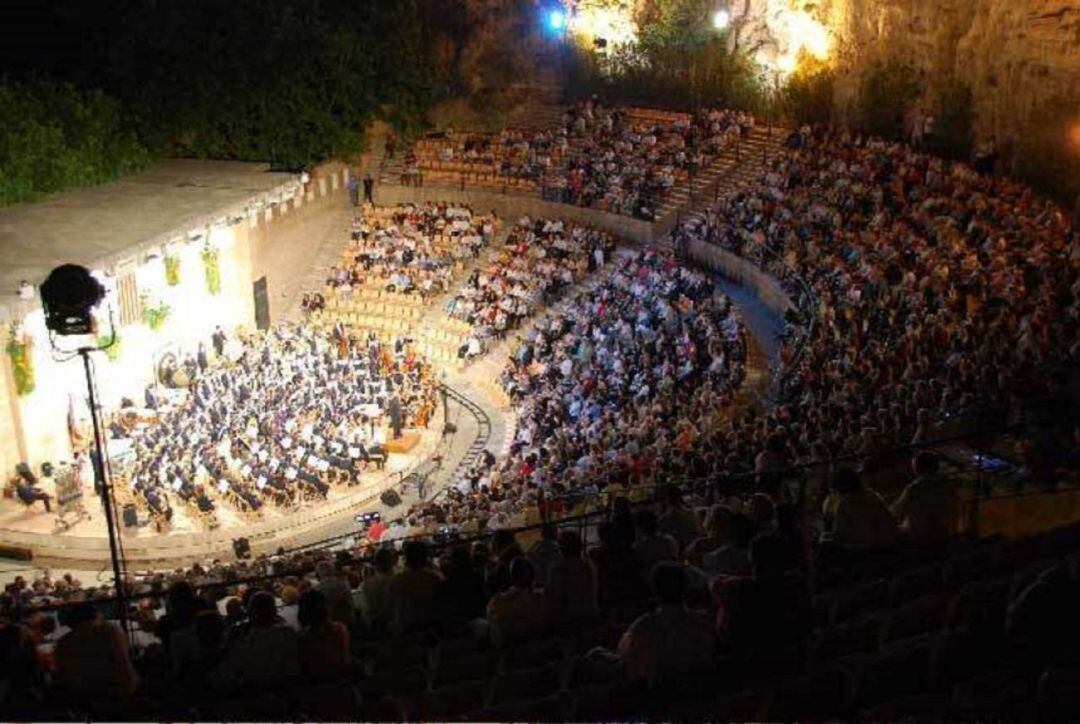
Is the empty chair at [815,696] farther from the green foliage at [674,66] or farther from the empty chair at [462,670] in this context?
the green foliage at [674,66]

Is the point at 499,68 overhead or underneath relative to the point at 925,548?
overhead

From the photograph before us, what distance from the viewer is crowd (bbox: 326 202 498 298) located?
30.6 m

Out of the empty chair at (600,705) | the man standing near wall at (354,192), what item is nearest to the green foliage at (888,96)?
the man standing near wall at (354,192)

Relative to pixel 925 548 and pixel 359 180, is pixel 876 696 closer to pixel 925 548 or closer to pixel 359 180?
pixel 925 548

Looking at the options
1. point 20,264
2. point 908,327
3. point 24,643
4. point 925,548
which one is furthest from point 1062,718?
point 20,264

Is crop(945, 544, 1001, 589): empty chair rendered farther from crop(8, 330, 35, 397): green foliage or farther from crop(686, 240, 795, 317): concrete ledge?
crop(8, 330, 35, 397): green foliage

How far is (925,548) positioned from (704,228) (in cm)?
1984

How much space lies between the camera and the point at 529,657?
714 cm

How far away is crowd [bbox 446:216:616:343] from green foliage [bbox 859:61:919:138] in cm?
697

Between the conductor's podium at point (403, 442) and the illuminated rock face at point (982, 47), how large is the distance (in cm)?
1357

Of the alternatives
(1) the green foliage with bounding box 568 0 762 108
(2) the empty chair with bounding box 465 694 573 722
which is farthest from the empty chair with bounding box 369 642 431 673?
(1) the green foliage with bounding box 568 0 762 108

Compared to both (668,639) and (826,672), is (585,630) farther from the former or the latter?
(826,672)

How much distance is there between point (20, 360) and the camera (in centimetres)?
2298

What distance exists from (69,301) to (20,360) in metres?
15.0
